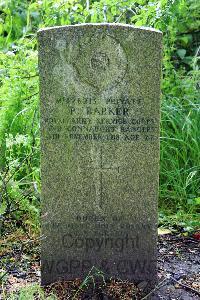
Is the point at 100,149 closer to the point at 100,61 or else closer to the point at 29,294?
the point at 100,61

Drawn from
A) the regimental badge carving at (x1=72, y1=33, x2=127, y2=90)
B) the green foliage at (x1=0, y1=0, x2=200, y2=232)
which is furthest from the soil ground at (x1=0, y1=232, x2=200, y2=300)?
the regimental badge carving at (x1=72, y1=33, x2=127, y2=90)

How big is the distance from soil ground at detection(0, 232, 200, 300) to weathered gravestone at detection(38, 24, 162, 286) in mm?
92

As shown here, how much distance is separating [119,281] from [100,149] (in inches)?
33.1

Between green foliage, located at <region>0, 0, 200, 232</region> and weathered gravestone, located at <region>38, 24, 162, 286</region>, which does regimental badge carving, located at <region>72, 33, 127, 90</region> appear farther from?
green foliage, located at <region>0, 0, 200, 232</region>

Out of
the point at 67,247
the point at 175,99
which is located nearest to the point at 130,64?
the point at 67,247

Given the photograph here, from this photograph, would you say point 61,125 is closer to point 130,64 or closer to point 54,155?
point 54,155

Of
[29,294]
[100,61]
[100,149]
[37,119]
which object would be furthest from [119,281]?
[37,119]

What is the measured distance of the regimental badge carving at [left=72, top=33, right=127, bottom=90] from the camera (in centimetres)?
327

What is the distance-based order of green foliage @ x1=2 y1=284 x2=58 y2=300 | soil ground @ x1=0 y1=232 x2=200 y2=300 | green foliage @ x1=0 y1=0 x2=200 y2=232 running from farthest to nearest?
green foliage @ x1=0 y1=0 x2=200 y2=232
soil ground @ x1=0 y1=232 x2=200 y2=300
green foliage @ x1=2 y1=284 x2=58 y2=300

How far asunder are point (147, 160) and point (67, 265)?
2.70 feet

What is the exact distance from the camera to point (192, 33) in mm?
6711

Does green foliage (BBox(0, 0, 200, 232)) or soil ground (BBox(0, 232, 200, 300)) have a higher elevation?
green foliage (BBox(0, 0, 200, 232))

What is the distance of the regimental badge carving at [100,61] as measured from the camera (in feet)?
10.7

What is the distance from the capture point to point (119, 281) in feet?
11.8
